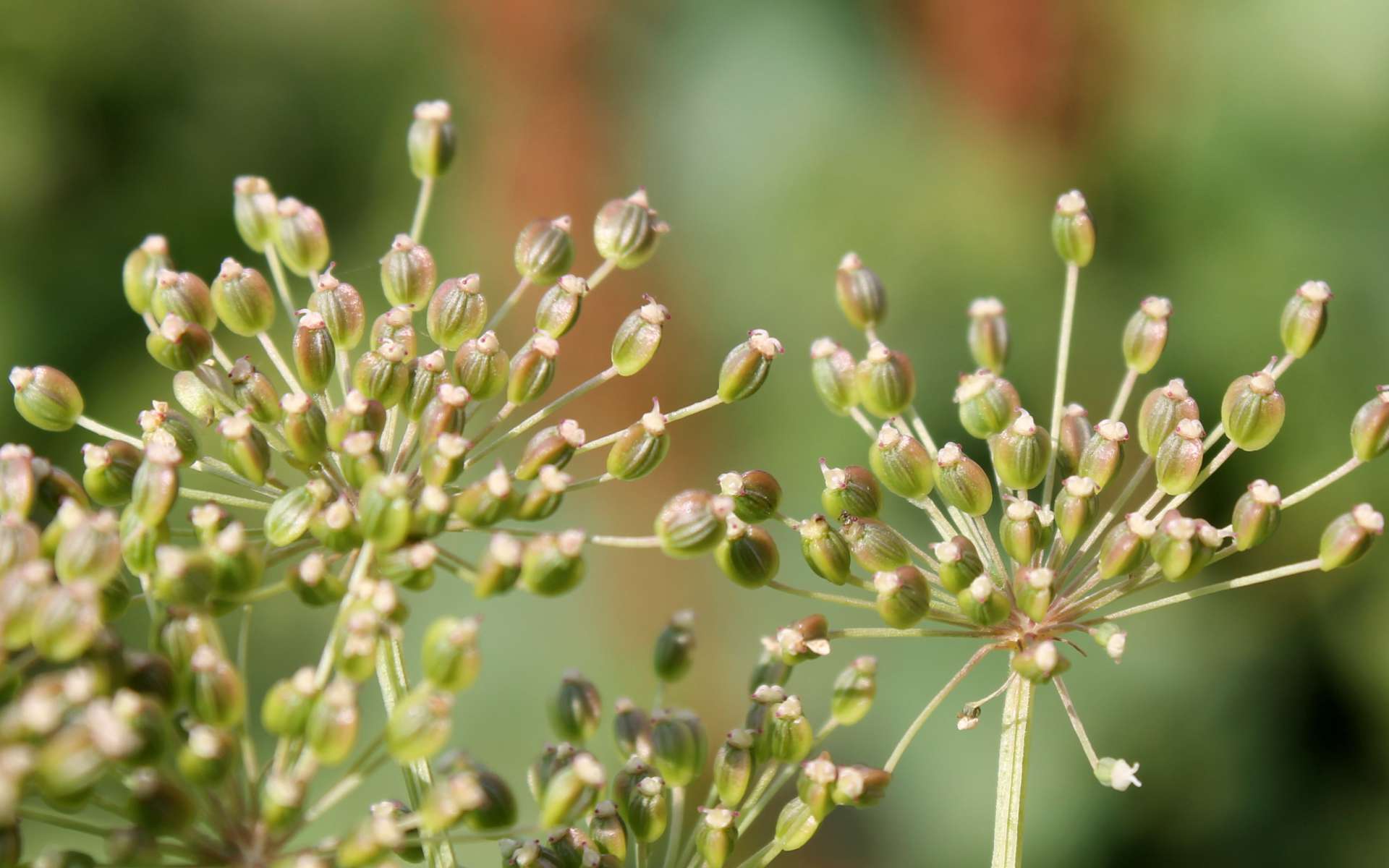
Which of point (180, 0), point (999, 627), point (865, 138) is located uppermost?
point (180, 0)

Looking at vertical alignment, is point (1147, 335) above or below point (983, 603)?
above

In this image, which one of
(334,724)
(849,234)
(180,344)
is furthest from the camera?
(849,234)

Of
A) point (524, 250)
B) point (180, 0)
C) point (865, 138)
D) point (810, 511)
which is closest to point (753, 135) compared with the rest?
point (865, 138)

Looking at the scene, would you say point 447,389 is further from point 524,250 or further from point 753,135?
point 753,135

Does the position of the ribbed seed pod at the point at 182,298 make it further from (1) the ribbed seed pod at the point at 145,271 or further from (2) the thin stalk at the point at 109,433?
(2) the thin stalk at the point at 109,433

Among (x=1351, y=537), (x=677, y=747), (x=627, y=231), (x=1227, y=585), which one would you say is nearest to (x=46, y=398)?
(x=627, y=231)

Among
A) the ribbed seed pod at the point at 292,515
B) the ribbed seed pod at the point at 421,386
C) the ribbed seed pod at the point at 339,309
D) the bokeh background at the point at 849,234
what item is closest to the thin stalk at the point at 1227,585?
the ribbed seed pod at the point at 421,386

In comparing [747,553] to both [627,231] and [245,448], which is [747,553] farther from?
[245,448]
